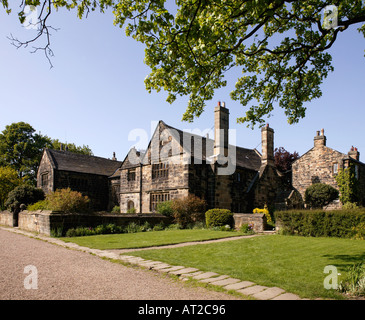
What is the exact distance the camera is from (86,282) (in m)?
6.19

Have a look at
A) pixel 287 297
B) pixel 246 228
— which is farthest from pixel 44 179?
pixel 287 297

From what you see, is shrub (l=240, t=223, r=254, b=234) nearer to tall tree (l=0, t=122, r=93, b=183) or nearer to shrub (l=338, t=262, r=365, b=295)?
shrub (l=338, t=262, r=365, b=295)

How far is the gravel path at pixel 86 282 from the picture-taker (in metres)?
5.29

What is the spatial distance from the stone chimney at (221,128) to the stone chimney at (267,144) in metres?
5.64

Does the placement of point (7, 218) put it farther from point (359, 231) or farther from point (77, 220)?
point (359, 231)

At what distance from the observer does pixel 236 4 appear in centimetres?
803

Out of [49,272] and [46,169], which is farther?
[46,169]

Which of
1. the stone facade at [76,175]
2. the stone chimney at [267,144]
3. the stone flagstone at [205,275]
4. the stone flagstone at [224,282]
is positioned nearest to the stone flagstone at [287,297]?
the stone flagstone at [224,282]

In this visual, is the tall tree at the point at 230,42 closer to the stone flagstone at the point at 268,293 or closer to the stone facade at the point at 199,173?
the stone flagstone at the point at 268,293

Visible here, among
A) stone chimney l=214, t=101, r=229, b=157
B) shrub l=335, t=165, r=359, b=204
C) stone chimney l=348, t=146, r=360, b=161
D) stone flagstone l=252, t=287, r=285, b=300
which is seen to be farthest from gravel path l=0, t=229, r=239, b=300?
stone chimney l=348, t=146, r=360, b=161

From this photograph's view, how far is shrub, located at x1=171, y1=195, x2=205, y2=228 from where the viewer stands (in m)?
21.3

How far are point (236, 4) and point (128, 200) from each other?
23.1 m
